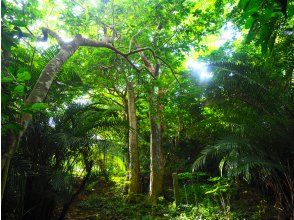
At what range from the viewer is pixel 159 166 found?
381 inches

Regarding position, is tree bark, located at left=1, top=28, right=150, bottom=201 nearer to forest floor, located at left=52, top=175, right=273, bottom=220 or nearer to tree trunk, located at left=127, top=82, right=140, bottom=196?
forest floor, located at left=52, top=175, right=273, bottom=220

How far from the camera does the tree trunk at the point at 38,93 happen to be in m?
2.84

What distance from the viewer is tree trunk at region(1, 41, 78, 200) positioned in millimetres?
2843

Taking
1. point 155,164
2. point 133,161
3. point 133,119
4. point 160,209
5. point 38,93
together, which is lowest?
point 160,209

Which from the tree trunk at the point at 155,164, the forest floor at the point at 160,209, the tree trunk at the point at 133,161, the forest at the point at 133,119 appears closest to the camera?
the forest at the point at 133,119

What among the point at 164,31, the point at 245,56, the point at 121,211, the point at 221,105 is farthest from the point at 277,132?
the point at 121,211

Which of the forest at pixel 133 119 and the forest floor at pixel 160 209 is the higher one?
the forest at pixel 133 119

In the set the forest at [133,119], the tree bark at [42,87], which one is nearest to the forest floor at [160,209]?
the forest at [133,119]

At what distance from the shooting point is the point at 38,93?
10.9 ft

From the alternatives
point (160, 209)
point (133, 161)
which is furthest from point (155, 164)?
point (160, 209)

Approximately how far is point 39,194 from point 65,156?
2.94ft

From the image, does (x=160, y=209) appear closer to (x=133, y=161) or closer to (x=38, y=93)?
(x=133, y=161)

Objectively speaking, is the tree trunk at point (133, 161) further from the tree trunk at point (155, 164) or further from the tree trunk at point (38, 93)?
the tree trunk at point (38, 93)

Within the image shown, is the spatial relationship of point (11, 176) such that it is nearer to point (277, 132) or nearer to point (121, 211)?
point (121, 211)
